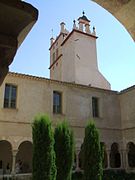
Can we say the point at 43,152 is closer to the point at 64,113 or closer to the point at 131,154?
the point at 64,113

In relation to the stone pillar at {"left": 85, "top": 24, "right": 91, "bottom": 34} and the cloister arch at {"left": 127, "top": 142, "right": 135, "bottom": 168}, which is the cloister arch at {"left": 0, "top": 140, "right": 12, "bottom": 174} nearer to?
the cloister arch at {"left": 127, "top": 142, "right": 135, "bottom": 168}

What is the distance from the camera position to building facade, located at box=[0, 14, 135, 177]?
14.7 m

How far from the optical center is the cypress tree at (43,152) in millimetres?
10922

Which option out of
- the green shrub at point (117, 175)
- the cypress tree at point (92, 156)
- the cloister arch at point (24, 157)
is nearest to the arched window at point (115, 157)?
the green shrub at point (117, 175)

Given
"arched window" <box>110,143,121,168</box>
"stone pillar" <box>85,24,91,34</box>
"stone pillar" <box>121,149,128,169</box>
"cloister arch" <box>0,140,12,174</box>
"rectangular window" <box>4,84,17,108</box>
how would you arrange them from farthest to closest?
"stone pillar" <box>85,24,91,34</box> → "arched window" <box>110,143,121,168</box> → "stone pillar" <box>121,149,128,169</box> → "cloister arch" <box>0,140,12,174</box> → "rectangular window" <box>4,84,17,108</box>

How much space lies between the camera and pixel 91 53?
24.7m

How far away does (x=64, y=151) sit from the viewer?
12.6m

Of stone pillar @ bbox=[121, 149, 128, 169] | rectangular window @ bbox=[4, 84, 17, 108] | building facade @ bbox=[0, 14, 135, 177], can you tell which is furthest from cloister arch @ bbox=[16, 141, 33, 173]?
stone pillar @ bbox=[121, 149, 128, 169]

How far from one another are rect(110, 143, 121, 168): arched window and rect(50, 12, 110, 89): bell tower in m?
6.30

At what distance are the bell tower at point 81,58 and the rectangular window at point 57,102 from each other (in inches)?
223

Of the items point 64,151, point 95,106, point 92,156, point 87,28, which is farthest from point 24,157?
point 87,28

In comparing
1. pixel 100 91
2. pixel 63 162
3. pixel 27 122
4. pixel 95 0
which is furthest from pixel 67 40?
pixel 95 0

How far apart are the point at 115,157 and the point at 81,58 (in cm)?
1014

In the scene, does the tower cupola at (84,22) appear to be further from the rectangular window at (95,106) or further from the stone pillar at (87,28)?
the rectangular window at (95,106)
